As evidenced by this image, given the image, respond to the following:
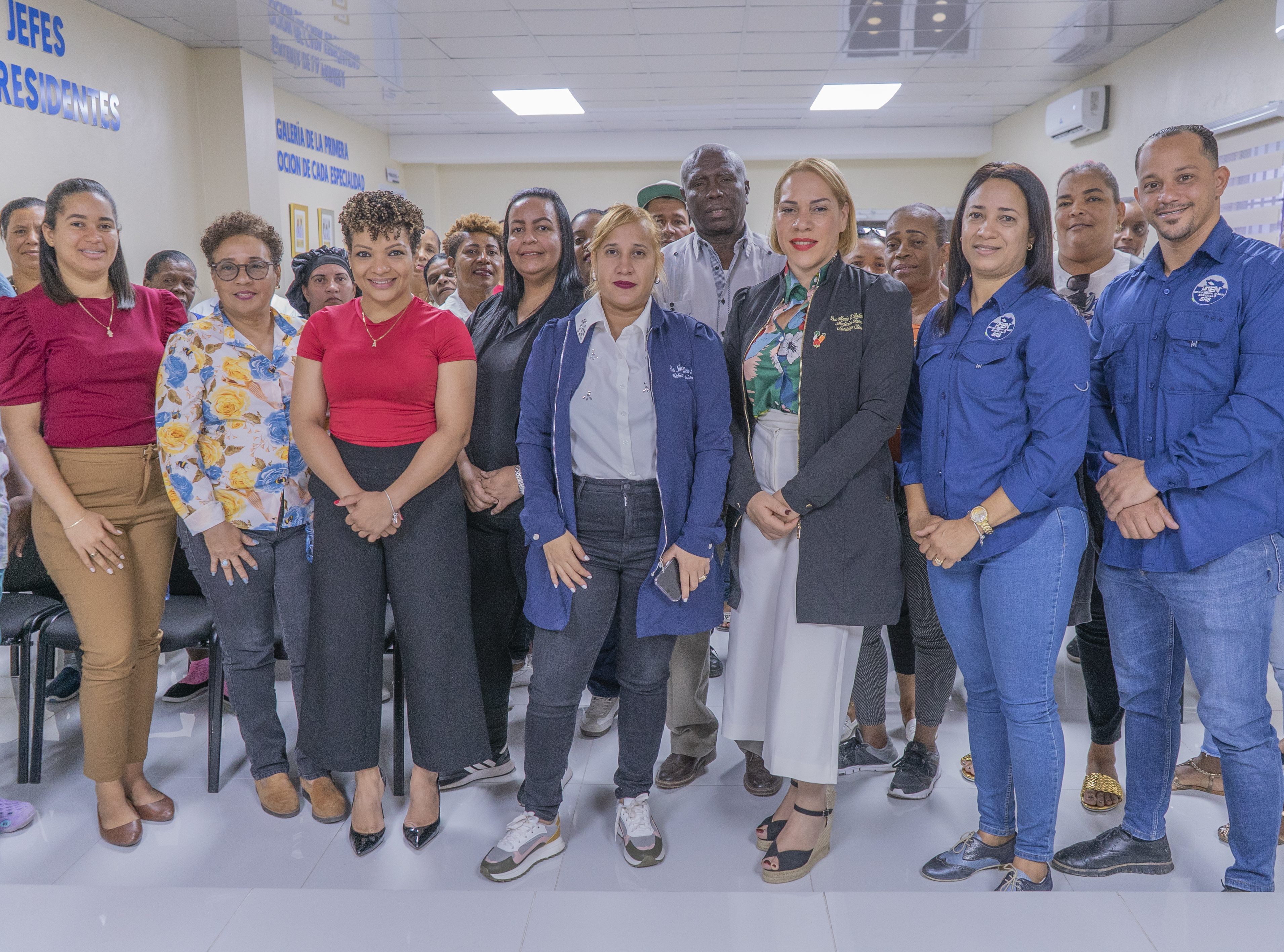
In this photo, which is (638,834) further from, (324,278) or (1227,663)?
(324,278)

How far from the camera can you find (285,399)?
248 centimetres

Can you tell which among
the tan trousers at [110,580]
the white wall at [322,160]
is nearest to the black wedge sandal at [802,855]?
the tan trousers at [110,580]

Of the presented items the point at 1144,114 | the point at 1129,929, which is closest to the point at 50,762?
the point at 1129,929

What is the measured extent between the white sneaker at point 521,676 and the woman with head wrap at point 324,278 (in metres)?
1.64

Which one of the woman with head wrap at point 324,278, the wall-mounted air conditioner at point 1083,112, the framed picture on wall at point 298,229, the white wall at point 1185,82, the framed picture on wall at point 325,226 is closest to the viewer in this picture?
the woman with head wrap at point 324,278

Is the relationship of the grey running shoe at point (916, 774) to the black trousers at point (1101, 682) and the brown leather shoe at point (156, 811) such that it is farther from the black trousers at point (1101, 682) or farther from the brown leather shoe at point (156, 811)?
the brown leather shoe at point (156, 811)

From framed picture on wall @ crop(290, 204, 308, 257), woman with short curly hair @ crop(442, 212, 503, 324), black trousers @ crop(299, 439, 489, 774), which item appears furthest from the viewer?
framed picture on wall @ crop(290, 204, 308, 257)

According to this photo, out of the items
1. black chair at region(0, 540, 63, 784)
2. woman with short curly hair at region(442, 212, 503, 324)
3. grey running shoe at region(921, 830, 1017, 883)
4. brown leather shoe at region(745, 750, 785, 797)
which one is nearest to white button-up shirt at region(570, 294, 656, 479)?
brown leather shoe at region(745, 750, 785, 797)

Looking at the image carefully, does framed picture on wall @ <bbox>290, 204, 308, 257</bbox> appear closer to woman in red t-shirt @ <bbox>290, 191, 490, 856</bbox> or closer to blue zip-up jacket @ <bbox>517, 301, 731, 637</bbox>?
woman in red t-shirt @ <bbox>290, 191, 490, 856</bbox>

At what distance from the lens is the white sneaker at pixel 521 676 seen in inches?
143

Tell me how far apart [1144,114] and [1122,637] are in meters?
6.55

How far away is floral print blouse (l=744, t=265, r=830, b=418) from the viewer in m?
2.21

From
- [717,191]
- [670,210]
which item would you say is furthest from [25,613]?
[670,210]

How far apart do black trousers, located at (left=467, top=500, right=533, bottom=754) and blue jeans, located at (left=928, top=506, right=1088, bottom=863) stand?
120cm
